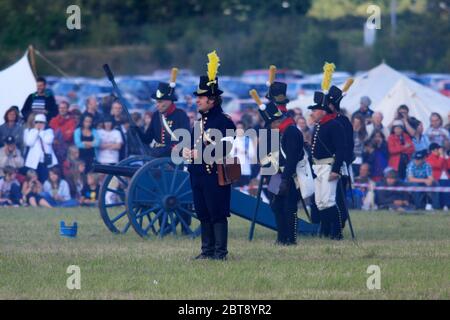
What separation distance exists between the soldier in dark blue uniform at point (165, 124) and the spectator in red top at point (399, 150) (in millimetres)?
5666

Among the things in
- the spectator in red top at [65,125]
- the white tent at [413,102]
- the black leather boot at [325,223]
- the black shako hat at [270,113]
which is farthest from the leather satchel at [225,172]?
the white tent at [413,102]

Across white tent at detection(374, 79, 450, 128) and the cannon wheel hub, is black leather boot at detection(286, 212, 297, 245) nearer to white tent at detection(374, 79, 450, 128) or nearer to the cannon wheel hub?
the cannon wheel hub

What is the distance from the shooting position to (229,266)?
1061 centimetres

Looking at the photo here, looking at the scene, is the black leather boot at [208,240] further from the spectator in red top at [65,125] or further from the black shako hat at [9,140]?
the spectator in red top at [65,125]

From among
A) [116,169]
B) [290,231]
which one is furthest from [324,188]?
[116,169]

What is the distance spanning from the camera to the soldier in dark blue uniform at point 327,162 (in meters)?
13.0

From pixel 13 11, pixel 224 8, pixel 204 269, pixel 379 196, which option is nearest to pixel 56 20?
pixel 13 11

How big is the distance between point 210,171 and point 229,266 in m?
0.96

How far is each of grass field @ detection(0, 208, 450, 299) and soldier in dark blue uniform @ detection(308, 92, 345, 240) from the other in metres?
0.39

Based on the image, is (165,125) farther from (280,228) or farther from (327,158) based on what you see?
(280,228)

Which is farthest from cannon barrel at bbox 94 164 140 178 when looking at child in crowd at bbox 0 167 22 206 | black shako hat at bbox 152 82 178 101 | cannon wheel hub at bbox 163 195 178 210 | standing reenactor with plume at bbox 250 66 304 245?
child in crowd at bbox 0 167 22 206

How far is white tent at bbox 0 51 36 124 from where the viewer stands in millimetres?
20047

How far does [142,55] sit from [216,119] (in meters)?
32.8

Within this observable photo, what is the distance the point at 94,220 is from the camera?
15500 millimetres
